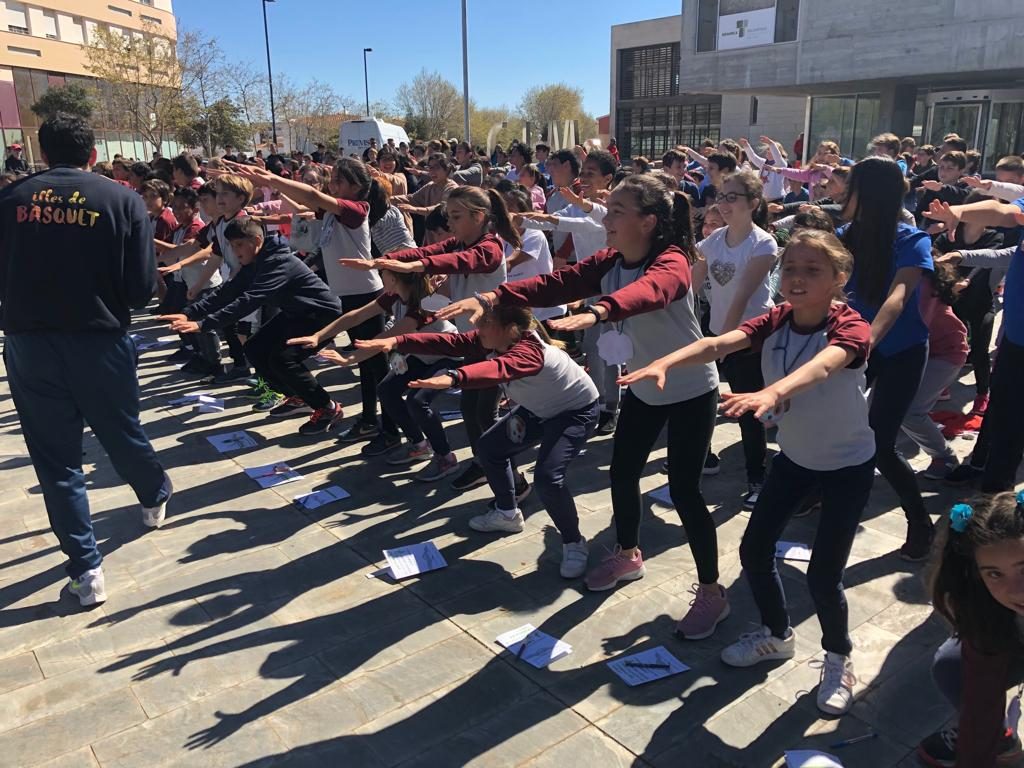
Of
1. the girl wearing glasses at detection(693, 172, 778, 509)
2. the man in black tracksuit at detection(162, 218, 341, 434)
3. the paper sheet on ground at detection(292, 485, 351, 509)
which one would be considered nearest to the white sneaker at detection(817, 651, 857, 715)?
the girl wearing glasses at detection(693, 172, 778, 509)

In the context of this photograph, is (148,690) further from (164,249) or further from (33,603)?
(164,249)

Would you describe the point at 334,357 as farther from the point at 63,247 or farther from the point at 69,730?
the point at 69,730

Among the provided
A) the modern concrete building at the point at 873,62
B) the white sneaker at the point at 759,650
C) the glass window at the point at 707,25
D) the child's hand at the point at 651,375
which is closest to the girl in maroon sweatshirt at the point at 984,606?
the white sneaker at the point at 759,650

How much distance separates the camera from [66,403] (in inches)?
149

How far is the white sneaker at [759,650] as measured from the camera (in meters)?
3.15

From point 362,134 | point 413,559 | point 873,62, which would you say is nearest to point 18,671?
point 413,559

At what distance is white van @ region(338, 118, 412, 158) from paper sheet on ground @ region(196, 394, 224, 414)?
55.4 feet

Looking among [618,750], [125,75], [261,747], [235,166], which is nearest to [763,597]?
[618,750]

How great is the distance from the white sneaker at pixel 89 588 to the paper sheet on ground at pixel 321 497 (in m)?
1.28

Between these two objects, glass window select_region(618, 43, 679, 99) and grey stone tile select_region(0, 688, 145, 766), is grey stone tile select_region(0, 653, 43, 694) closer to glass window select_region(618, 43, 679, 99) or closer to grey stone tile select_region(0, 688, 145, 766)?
grey stone tile select_region(0, 688, 145, 766)

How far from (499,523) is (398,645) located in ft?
3.75

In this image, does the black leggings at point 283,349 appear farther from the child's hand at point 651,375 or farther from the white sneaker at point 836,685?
the white sneaker at point 836,685

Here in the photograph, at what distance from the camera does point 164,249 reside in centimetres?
776

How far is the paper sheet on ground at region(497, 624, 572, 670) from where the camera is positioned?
328cm
